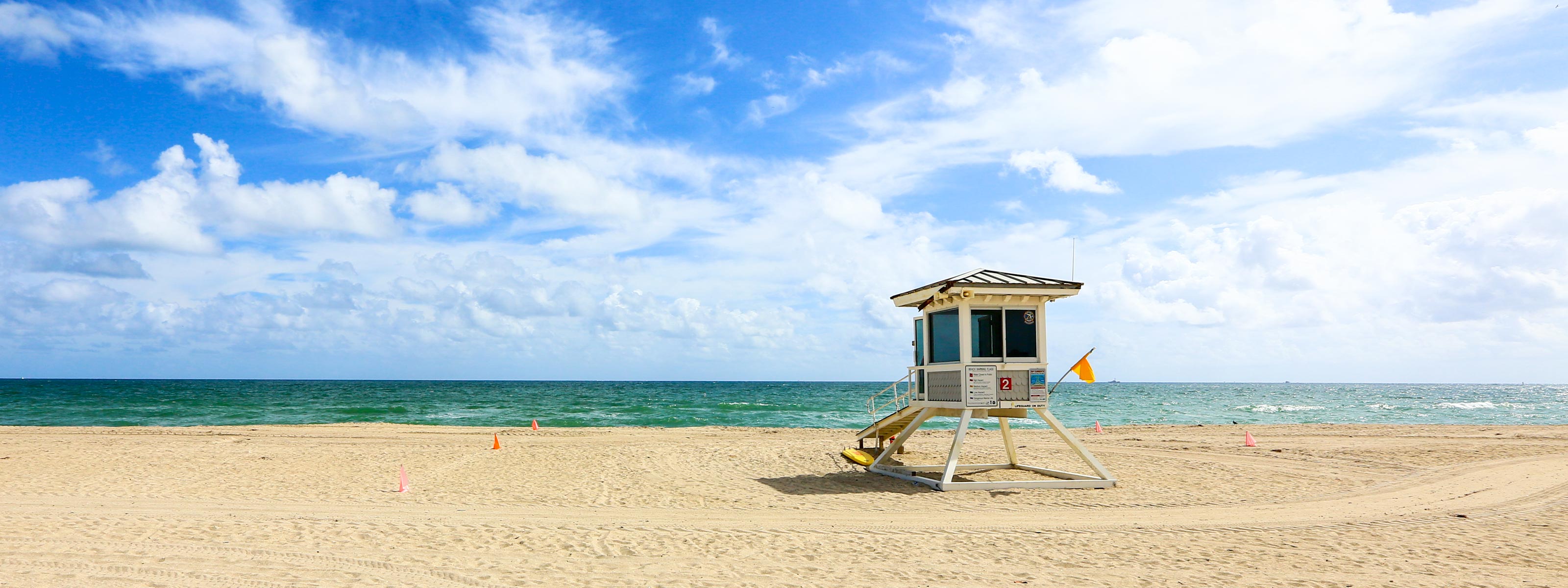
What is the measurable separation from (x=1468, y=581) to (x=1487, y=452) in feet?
47.2

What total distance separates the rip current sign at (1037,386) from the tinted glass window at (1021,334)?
10.1 inches

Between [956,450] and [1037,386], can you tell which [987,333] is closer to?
[1037,386]

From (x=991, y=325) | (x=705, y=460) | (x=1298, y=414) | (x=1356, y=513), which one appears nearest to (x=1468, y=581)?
(x=1356, y=513)

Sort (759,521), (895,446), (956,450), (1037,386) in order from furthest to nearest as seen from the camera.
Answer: (895,446), (956,450), (1037,386), (759,521)

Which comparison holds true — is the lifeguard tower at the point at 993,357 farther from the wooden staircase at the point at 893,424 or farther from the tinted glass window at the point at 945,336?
→ the wooden staircase at the point at 893,424

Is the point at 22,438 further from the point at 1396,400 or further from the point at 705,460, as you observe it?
the point at 1396,400

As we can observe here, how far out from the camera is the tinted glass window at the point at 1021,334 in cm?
1331

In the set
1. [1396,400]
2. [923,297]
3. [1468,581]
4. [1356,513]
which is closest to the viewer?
[1468,581]

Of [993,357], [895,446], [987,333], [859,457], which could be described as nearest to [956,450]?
[993,357]

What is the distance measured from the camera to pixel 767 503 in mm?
11906

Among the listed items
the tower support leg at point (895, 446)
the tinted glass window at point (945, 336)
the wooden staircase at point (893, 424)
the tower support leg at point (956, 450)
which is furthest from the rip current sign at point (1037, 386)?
the tower support leg at point (895, 446)

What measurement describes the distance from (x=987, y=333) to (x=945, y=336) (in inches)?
30.7

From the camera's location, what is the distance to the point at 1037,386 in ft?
43.3

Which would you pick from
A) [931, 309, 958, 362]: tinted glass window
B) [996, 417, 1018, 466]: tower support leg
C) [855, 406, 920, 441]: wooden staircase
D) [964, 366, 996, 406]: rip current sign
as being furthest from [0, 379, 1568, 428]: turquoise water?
[964, 366, 996, 406]: rip current sign
